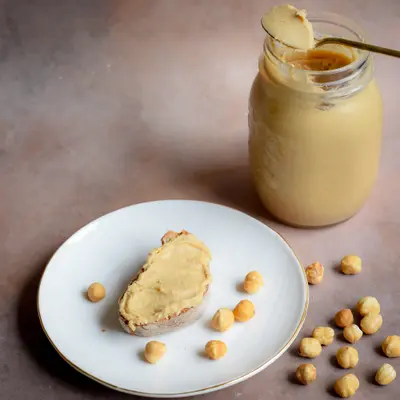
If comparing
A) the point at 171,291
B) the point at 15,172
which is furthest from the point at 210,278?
the point at 15,172

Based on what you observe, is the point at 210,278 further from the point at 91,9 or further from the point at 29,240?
the point at 91,9

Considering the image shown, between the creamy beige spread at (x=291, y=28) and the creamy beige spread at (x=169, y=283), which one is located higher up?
the creamy beige spread at (x=291, y=28)

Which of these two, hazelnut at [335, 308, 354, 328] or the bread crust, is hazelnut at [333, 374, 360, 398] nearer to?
hazelnut at [335, 308, 354, 328]

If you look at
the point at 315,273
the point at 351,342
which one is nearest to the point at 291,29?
the point at 315,273

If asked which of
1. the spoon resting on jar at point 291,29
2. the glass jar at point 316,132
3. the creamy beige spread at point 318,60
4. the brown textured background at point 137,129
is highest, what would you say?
the spoon resting on jar at point 291,29

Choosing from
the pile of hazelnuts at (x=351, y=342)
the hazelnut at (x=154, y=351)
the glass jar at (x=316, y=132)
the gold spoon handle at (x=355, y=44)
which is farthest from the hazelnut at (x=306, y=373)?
the gold spoon handle at (x=355, y=44)

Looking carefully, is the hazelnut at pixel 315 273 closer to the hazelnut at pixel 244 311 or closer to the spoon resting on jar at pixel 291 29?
the hazelnut at pixel 244 311

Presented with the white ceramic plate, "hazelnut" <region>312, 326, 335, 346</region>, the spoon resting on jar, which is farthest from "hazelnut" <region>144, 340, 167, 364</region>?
the spoon resting on jar
